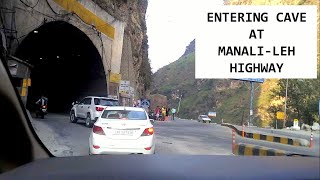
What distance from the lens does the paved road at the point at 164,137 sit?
3869mm

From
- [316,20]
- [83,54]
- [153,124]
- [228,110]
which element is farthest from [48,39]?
[153,124]

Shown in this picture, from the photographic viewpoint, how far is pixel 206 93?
3.97m

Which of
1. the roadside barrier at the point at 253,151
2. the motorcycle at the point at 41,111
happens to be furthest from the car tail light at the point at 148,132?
the motorcycle at the point at 41,111

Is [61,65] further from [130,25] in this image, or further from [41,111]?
[130,25]

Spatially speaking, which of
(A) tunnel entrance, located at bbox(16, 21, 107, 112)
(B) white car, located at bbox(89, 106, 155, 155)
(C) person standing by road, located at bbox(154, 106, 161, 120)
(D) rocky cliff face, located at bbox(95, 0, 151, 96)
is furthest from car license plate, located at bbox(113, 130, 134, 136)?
(A) tunnel entrance, located at bbox(16, 21, 107, 112)

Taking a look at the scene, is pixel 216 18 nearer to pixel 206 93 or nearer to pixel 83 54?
pixel 206 93

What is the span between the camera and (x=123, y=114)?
6297mm

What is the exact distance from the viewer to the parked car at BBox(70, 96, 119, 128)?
4230 millimetres

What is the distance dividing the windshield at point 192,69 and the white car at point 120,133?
1.22ft

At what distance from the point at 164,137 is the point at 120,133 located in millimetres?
1017

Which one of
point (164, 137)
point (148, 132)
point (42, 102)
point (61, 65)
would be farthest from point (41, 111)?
point (164, 137)

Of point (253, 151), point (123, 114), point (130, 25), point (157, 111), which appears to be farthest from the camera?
point (157, 111)

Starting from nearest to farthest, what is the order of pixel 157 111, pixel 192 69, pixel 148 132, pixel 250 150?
pixel 192 69
pixel 250 150
pixel 157 111
pixel 148 132

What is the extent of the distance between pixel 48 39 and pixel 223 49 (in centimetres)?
139
